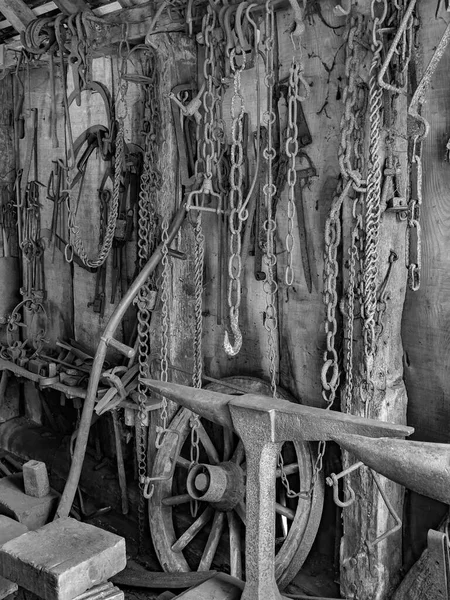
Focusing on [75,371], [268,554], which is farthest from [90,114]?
[268,554]

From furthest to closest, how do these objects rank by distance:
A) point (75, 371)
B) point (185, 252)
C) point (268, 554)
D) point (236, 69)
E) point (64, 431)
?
1. point (64, 431)
2. point (75, 371)
3. point (185, 252)
4. point (236, 69)
5. point (268, 554)

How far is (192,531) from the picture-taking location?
4.52m

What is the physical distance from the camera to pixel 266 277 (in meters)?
4.11

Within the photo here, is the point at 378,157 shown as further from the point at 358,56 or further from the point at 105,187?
the point at 105,187

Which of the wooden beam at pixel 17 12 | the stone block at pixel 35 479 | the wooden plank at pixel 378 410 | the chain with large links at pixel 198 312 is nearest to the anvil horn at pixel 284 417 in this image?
the wooden plank at pixel 378 410

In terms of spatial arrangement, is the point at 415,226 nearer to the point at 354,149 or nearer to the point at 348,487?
the point at 354,149

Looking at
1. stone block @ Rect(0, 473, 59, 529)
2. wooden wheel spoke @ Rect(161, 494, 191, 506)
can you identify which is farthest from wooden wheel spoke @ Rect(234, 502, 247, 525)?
stone block @ Rect(0, 473, 59, 529)

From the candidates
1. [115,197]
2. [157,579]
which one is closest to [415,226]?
[115,197]

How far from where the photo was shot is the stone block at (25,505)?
4.09m

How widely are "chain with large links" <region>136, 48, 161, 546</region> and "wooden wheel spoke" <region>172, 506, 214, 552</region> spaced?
1.18 ft

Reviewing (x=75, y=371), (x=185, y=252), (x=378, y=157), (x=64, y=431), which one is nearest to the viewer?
(x=378, y=157)

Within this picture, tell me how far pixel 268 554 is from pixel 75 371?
2.75 m

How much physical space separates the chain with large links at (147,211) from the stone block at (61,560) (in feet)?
3.53

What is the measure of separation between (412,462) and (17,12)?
4582 mm
